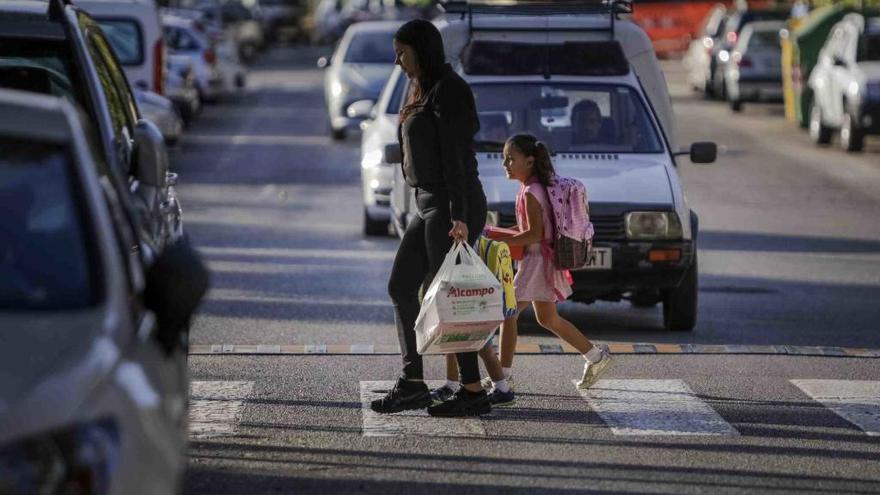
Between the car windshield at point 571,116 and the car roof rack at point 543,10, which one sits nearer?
the car windshield at point 571,116

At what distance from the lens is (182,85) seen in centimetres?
3177

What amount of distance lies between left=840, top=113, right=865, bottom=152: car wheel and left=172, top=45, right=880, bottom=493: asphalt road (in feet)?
14.4

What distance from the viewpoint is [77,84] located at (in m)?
8.88

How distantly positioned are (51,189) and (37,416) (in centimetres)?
115

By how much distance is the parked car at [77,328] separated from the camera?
4797 millimetres

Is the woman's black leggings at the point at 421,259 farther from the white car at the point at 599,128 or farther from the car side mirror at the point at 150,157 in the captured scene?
the white car at the point at 599,128

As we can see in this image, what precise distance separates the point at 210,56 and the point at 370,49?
715cm

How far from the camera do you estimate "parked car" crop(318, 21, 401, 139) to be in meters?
28.2

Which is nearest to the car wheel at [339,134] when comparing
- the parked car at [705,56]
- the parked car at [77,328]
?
the parked car at [705,56]

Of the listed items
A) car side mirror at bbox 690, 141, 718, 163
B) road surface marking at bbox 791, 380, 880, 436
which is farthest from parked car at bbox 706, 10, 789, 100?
road surface marking at bbox 791, 380, 880, 436

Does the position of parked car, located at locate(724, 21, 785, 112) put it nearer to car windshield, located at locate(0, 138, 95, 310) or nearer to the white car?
the white car

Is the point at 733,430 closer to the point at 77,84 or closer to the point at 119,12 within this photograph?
the point at 77,84

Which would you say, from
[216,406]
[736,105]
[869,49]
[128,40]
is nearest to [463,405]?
[216,406]

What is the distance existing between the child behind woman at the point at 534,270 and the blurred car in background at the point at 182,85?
21298 millimetres
